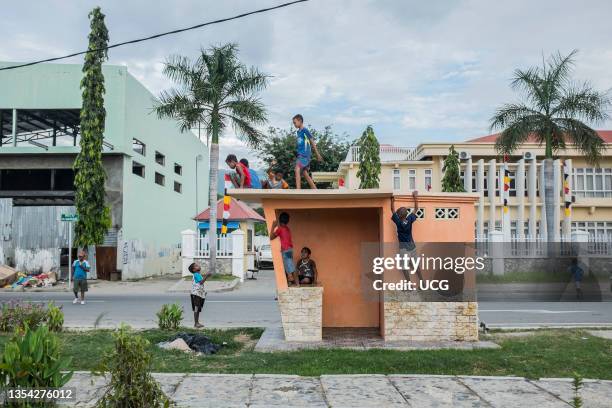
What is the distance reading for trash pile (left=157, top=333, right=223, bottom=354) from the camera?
9070mm

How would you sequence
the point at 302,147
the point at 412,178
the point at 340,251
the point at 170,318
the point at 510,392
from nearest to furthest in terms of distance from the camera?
the point at 510,392, the point at 302,147, the point at 170,318, the point at 340,251, the point at 412,178

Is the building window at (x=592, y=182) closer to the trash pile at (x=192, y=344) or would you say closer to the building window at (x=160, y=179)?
the building window at (x=160, y=179)

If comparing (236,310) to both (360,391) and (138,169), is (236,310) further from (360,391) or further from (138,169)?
(138,169)

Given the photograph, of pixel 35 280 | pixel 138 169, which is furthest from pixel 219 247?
pixel 35 280

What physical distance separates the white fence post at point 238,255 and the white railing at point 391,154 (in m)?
13.1

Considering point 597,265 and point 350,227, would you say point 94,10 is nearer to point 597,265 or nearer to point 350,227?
point 350,227

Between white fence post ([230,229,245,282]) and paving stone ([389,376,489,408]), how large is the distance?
18.0 metres

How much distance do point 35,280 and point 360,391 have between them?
1893 centimetres

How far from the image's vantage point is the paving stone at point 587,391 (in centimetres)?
639

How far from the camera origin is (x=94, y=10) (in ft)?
75.6

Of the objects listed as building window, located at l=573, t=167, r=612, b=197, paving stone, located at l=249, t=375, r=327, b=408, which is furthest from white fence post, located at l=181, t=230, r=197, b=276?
building window, located at l=573, t=167, r=612, b=197

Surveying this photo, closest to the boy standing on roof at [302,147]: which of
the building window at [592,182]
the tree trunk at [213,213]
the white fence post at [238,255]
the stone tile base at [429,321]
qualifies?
the stone tile base at [429,321]

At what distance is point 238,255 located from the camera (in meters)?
25.1

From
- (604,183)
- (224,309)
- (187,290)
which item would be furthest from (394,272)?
(604,183)
